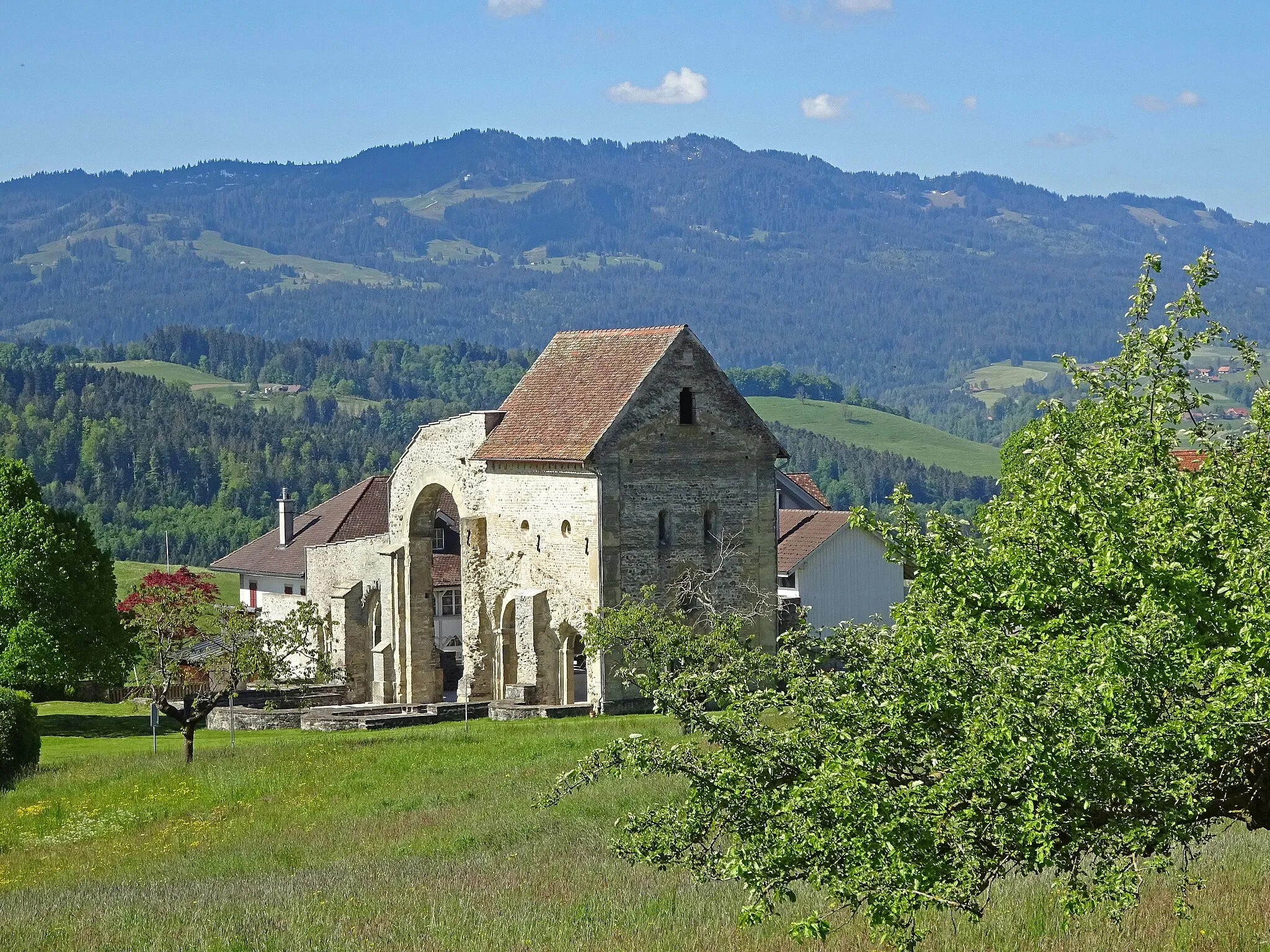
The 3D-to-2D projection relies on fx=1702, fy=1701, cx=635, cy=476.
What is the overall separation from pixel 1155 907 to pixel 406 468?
40214mm

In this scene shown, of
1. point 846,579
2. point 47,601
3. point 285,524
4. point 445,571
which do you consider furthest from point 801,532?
point 285,524

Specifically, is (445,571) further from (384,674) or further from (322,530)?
(384,674)

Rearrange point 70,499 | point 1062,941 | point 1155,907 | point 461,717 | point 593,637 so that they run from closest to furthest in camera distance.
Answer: point 1062,941 < point 1155,907 < point 593,637 < point 461,717 < point 70,499

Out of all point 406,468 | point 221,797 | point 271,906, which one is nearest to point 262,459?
point 406,468

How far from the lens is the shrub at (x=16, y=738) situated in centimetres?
3722

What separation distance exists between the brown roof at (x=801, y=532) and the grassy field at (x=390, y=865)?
23.0 meters

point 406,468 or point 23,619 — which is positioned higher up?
point 406,468

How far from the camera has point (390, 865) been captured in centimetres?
2278

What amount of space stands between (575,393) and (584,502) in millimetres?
3653

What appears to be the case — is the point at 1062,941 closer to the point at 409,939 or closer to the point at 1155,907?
the point at 1155,907

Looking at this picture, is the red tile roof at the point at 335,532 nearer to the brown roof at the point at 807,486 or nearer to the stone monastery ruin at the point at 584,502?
the stone monastery ruin at the point at 584,502

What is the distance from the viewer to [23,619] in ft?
163

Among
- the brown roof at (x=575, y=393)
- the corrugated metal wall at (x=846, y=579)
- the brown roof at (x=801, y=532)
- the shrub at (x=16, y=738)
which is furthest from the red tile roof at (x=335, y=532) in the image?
the shrub at (x=16, y=738)

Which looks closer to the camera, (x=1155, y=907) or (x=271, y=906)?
(x=1155, y=907)
